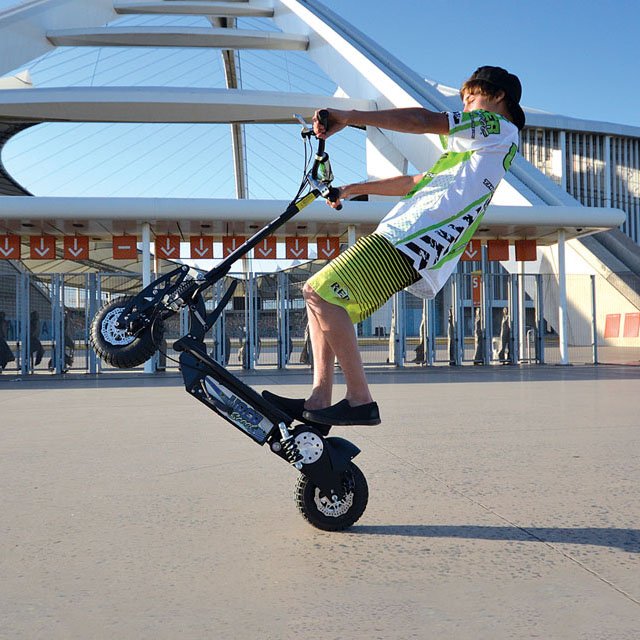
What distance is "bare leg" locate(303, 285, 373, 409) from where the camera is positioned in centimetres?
287

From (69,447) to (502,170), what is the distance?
3755 millimetres

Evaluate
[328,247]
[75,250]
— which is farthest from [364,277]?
[75,250]

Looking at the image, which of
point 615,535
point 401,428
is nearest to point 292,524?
point 615,535

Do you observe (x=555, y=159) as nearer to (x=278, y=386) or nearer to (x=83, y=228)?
(x=83, y=228)

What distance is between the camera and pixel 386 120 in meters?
2.65

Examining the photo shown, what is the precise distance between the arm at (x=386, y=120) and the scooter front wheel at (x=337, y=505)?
131cm

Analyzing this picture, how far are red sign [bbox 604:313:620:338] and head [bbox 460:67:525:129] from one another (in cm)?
2777

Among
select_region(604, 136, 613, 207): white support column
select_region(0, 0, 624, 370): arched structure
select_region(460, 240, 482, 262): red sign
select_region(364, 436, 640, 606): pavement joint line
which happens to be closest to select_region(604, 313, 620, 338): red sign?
select_region(0, 0, 624, 370): arched structure

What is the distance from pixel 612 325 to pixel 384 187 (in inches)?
1115

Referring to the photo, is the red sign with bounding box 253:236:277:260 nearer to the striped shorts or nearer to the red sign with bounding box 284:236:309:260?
the red sign with bounding box 284:236:309:260

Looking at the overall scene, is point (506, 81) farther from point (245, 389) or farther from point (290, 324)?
point (290, 324)

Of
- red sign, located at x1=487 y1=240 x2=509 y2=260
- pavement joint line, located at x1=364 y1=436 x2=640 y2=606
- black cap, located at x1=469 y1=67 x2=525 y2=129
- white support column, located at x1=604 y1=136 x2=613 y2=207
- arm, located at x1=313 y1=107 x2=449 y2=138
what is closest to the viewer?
pavement joint line, located at x1=364 y1=436 x2=640 y2=606

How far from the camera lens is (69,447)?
5.29 metres

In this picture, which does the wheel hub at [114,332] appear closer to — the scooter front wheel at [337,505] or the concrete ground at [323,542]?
the concrete ground at [323,542]
